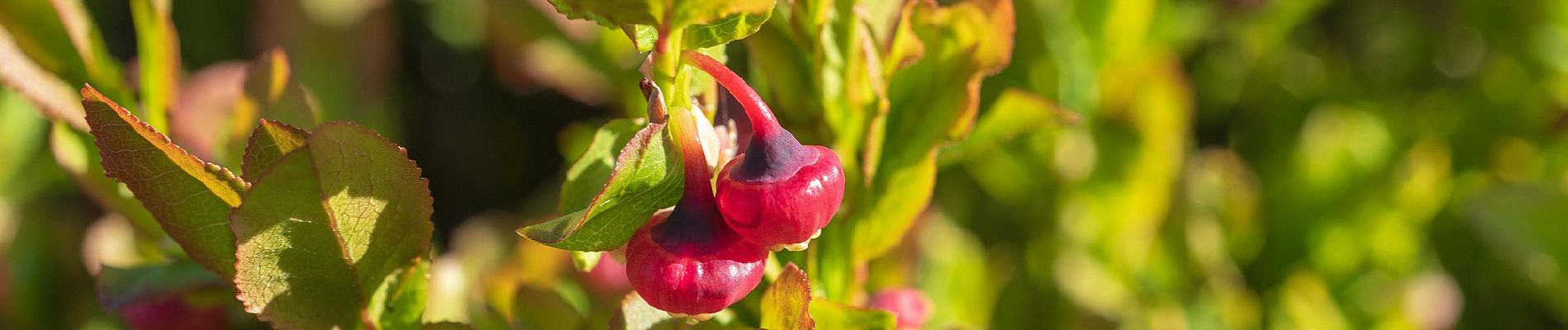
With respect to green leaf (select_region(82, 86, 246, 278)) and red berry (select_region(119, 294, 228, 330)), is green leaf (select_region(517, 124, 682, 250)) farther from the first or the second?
red berry (select_region(119, 294, 228, 330))

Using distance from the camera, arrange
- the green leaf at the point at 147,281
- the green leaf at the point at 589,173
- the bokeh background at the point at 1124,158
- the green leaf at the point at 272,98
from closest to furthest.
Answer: the green leaf at the point at 589,173 < the green leaf at the point at 147,281 < the green leaf at the point at 272,98 < the bokeh background at the point at 1124,158


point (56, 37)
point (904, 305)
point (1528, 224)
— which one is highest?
point (56, 37)

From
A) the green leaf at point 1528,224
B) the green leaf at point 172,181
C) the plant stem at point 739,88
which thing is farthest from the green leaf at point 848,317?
the green leaf at point 1528,224

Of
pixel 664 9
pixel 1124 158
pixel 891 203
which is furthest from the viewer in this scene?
pixel 1124 158

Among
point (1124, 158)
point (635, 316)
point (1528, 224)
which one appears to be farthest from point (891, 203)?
point (1528, 224)

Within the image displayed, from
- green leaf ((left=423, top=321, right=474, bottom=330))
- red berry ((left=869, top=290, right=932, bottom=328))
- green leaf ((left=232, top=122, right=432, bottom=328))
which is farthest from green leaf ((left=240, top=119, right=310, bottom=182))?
red berry ((left=869, top=290, right=932, bottom=328))

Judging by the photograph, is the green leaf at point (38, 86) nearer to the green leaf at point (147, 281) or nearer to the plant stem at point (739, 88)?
the green leaf at point (147, 281)

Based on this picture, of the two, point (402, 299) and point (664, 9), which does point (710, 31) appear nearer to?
point (664, 9)
